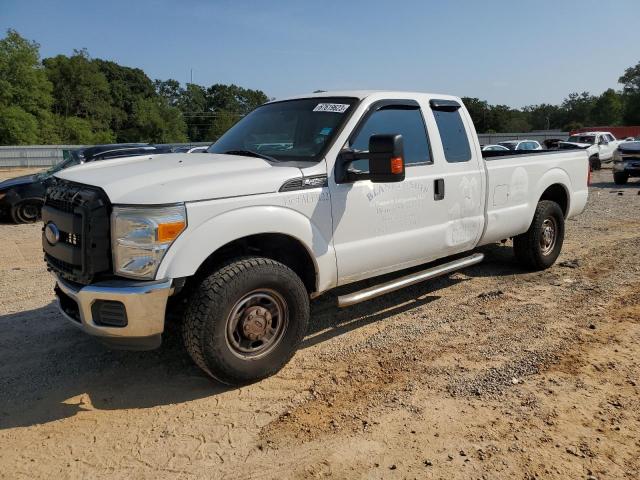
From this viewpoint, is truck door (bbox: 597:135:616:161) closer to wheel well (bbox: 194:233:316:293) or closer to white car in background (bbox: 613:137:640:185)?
white car in background (bbox: 613:137:640:185)

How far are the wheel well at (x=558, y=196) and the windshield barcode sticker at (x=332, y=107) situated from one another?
3287 millimetres

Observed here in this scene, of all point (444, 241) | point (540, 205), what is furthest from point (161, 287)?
point (540, 205)

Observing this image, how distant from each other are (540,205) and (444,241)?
6.43ft

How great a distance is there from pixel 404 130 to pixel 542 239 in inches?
106

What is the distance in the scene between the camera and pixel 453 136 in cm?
498

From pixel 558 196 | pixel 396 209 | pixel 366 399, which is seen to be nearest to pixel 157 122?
pixel 558 196

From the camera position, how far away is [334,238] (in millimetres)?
3918

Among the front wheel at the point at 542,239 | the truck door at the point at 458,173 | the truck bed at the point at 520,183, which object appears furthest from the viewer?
the front wheel at the point at 542,239

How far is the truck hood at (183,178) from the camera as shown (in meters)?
3.16

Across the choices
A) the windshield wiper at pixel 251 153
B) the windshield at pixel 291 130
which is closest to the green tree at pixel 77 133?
the windshield at pixel 291 130

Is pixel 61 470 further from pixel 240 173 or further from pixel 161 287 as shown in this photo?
pixel 240 173

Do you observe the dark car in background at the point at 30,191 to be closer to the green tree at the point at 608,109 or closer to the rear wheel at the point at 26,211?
the rear wheel at the point at 26,211

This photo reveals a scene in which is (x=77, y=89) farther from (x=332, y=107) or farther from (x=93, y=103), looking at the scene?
(x=332, y=107)

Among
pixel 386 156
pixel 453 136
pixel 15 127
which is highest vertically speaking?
pixel 15 127
